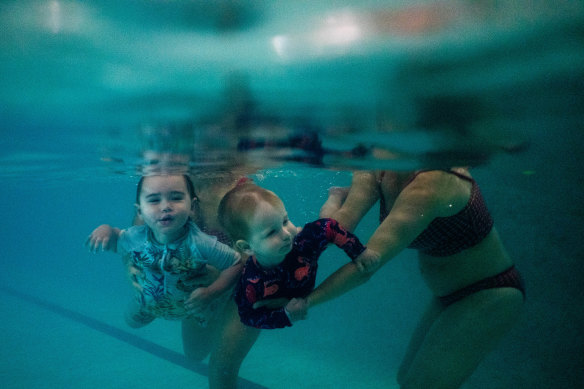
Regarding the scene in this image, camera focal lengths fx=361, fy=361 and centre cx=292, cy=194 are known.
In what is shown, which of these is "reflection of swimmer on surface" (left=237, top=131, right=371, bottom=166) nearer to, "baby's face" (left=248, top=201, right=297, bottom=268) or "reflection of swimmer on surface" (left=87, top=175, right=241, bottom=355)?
"reflection of swimmer on surface" (left=87, top=175, right=241, bottom=355)

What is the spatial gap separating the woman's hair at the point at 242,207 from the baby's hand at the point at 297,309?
0.77m

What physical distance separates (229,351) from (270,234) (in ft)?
6.87

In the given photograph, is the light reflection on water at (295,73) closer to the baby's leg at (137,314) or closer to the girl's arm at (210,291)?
the girl's arm at (210,291)

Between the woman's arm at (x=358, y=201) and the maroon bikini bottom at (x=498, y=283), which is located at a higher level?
the woman's arm at (x=358, y=201)

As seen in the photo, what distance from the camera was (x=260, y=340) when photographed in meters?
14.0

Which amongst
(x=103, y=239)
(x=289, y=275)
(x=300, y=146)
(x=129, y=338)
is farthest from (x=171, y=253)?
(x=129, y=338)

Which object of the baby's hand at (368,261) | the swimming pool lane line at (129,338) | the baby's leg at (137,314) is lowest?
the swimming pool lane line at (129,338)

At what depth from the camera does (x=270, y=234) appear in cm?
323

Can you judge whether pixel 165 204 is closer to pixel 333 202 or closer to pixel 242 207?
pixel 242 207

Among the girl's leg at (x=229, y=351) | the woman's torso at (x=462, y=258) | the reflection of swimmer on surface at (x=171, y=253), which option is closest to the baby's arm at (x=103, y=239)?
the reflection of swimmer on surface at (x=171, y=253)

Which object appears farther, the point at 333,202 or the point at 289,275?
the point at 333,202

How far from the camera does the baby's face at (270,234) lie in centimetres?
320

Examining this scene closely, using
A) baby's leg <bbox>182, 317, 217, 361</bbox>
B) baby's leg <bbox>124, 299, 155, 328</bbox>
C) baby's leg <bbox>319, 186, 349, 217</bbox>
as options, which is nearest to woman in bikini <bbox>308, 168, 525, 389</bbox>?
baby's leg <bbox>319, 186, 349, 217</bbox>

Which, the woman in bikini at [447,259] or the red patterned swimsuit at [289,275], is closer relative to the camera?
the woman in bikini at [447,259]
